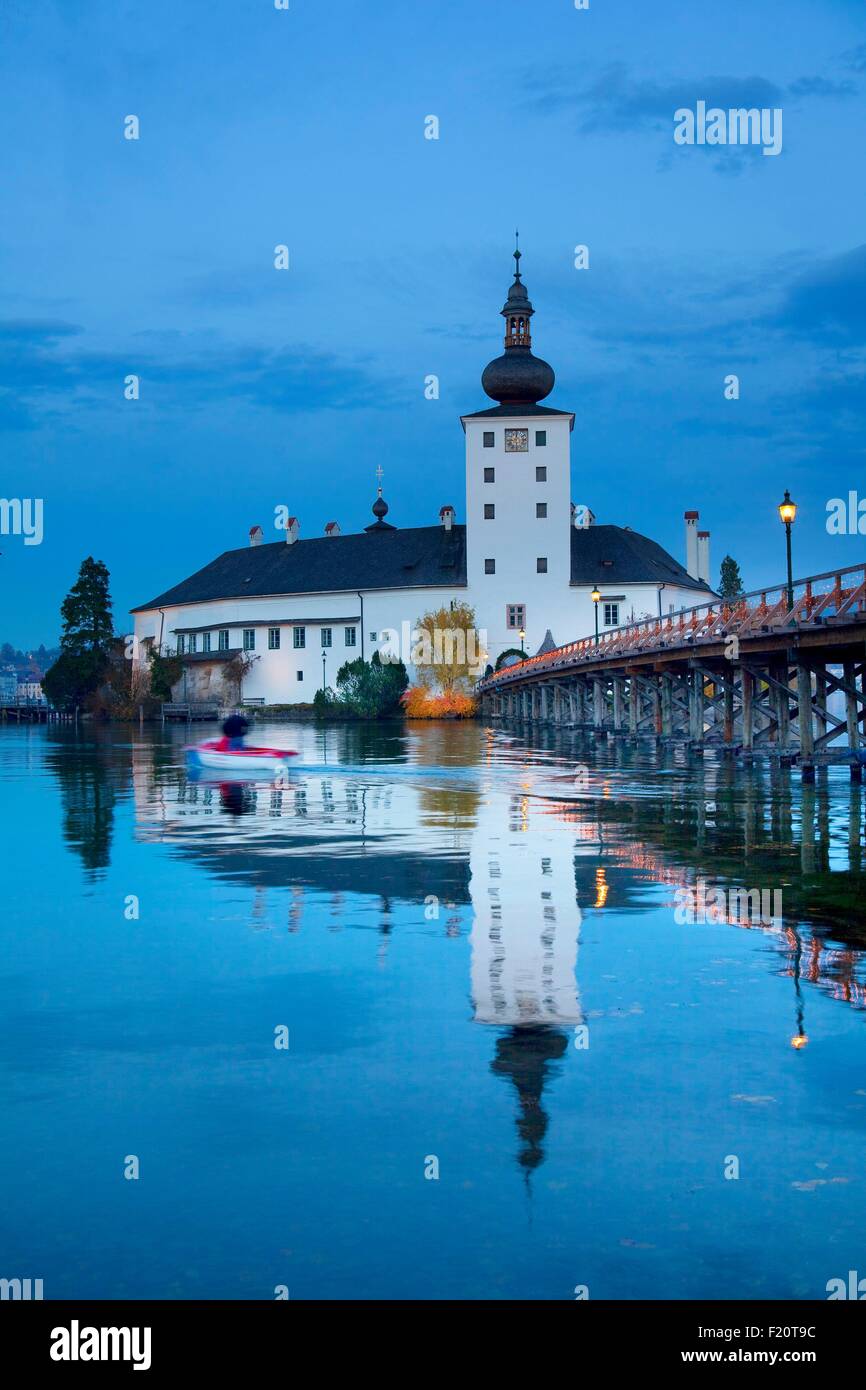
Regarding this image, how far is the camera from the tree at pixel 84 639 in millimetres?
119438

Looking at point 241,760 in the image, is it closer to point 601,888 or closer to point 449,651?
point 601,888

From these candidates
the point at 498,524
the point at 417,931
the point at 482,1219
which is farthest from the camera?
the point at 498,524

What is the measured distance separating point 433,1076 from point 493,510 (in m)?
97.0

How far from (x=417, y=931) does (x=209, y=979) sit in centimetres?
220

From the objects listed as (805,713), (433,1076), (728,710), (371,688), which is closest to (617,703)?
(728,710)

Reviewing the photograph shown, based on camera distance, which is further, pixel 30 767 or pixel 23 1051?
pixel 30 767

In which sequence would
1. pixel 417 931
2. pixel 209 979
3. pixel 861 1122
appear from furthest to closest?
pixel 417 931 → pixel 209 979 → pixel 861 1122

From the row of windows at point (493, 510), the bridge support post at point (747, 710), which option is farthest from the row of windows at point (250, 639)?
the bridge support post at point (747, 710)

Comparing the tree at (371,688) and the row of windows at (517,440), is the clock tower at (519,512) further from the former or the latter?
the tree at (371,688)

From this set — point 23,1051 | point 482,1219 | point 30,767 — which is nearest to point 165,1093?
point 23,1051

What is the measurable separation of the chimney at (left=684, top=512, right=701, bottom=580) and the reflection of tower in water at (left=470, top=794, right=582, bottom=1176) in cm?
10529

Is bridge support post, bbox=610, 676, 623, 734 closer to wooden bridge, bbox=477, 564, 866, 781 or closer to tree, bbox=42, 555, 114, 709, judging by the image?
wooden bridge, bbox=477, 564, 866, 781
